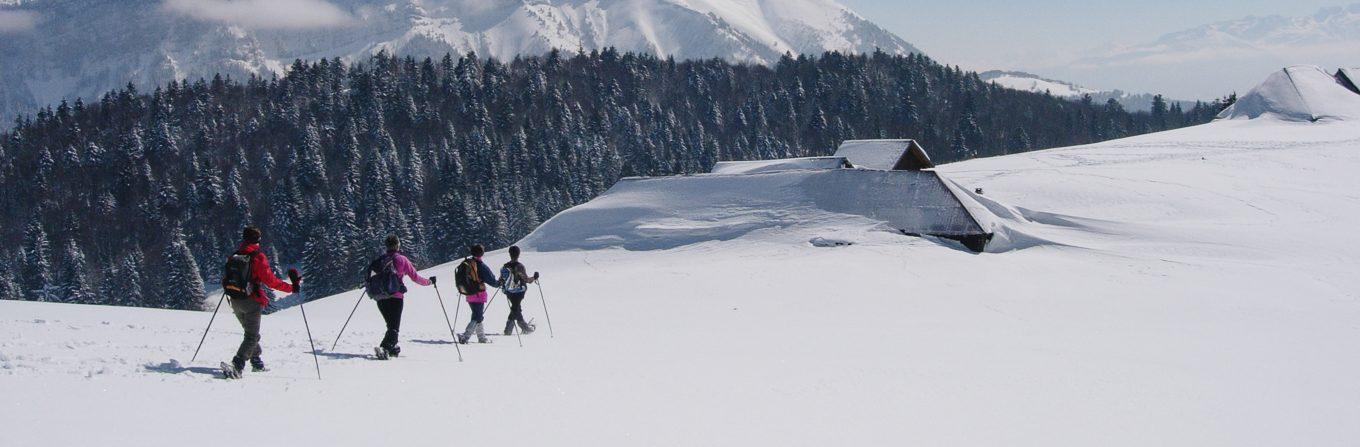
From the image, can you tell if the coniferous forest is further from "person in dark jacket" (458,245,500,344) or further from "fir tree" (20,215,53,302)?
"person in dark jacket" (458,245,500,344)

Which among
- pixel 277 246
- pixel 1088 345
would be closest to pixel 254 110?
pixel 277 246

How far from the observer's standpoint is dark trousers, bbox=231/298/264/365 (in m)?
9.61

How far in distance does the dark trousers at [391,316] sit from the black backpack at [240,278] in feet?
6.55

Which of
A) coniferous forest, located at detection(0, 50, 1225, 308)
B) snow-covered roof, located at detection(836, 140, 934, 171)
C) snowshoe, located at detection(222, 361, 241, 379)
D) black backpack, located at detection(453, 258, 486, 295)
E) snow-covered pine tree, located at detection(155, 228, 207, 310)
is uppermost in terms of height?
coniferous forest, located at detection(0, 50, 1225, 308)

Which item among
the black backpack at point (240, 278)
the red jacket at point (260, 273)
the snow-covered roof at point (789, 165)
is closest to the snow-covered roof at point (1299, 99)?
the snow-covered roof at point (789, 165)

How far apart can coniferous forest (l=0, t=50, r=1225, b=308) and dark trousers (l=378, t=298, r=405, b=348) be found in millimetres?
77356

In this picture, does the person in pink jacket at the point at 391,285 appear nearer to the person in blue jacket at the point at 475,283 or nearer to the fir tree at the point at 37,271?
the person in blue jacket at the point at 475,283

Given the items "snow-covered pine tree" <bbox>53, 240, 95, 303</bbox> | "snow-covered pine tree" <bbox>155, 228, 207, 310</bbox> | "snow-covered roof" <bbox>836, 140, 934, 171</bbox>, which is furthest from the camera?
"snow-covered pine tree" <bbox>53, 240, 95, 303</bbox>

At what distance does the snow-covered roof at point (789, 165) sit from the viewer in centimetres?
4178

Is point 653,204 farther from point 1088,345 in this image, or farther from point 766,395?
point 766,395

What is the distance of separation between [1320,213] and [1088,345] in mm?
26904

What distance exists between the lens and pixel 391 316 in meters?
11.7

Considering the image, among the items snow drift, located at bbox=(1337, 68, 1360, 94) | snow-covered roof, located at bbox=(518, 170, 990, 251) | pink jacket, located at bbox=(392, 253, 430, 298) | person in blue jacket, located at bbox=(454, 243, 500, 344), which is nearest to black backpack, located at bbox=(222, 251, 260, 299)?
pink jacket, located at bbox=(392, 253, 430, 298)

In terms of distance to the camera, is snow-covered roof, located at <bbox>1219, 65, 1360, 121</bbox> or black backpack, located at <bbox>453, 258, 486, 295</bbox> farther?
snow-covered roof, located at <bbox>1219, 65, 1360, 121</bbox>
